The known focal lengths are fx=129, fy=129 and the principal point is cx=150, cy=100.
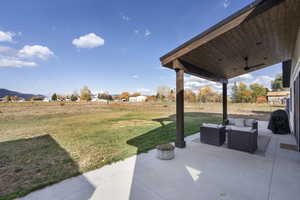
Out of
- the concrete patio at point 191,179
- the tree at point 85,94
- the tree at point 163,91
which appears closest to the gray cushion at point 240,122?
the concrete patio at point 191,179

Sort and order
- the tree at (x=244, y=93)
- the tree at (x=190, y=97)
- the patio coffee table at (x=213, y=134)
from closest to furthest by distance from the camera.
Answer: the patio coffee table at (x=213, y=134)
the tree at (x=244, y=93)
the tree at (x=190, y=97)

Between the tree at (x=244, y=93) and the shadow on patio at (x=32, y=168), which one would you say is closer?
the shadow on patio at (x=32, y=168)

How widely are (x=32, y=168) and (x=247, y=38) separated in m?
5.97

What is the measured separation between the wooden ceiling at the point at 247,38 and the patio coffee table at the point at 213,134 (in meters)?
2.00

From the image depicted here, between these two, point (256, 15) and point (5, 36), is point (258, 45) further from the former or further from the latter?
point (5, 36)

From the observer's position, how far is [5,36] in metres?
11.7

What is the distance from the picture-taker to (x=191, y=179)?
7.66ft

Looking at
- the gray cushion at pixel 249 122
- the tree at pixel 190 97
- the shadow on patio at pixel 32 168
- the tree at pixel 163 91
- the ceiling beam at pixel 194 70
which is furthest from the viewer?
the tree at pixel 163 91

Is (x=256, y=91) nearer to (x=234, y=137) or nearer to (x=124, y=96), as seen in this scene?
(x=234, y=137)

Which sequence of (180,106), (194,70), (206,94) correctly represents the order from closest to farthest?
(180,106) → (194,70) → (206,94)

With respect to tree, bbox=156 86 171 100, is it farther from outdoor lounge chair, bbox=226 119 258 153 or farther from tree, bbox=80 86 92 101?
outdoor lounge chair, bbox=226 119 258 153

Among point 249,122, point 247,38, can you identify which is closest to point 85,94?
point 249,122

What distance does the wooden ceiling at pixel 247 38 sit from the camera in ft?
7.84

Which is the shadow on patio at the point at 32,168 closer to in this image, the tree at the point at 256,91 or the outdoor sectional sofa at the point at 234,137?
the outdoor sectional sofa at the point at 234,137
